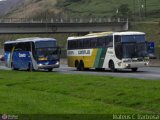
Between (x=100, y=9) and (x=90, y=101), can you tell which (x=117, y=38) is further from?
(x=100, y=9)

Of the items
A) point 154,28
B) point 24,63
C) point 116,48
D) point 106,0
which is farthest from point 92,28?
point 106,0

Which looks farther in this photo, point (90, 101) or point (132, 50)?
point (132, 50)

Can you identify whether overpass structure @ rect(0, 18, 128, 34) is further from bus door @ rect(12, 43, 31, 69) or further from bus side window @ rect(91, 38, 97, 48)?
bus side window @ rect(91, 38, 97, 48)

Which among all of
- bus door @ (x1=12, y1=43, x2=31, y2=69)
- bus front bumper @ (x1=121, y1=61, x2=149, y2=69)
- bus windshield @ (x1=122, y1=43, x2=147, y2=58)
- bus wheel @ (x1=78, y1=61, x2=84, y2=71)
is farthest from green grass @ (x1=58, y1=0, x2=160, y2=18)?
bus front bumper @ (x1=121, y1=61, x2=149, y2=69)

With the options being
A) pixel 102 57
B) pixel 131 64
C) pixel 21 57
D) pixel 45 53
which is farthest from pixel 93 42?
pixel 21 57

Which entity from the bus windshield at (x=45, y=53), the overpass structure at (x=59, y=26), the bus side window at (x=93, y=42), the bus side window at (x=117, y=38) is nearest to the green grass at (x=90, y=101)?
the bus side window at (x=117, y=38)

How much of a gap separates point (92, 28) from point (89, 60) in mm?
62111

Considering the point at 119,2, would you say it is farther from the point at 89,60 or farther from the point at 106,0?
the point at 89,60

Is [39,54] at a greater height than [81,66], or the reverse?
[39,54]

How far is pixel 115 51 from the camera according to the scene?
138ft

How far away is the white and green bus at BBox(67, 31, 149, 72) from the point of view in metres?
41.5

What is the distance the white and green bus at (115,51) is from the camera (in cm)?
4150

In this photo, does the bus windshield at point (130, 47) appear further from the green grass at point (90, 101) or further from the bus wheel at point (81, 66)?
the green grass at point (90, 101)

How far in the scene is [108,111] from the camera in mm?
14570
